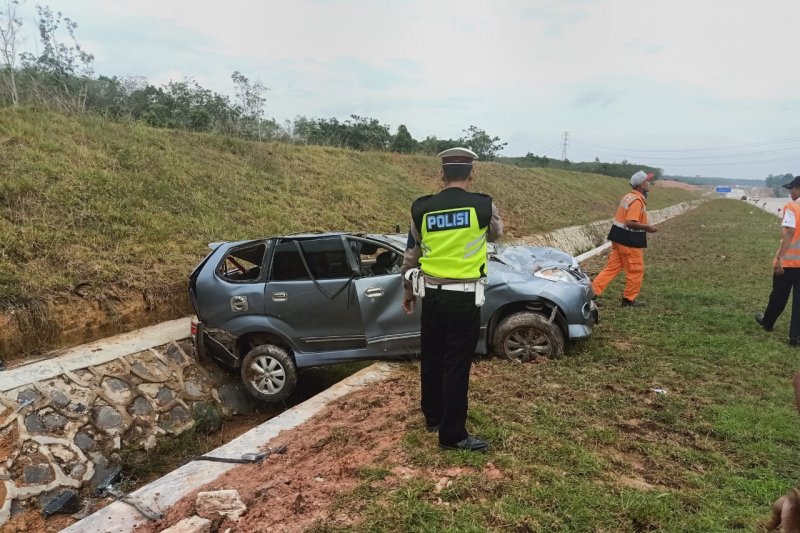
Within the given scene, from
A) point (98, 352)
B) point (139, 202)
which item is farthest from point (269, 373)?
point (139, 202)

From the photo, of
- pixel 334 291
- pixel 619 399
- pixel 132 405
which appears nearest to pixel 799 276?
pixel 619 399

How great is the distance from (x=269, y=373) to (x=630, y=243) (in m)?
5.05

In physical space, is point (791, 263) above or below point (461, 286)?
below

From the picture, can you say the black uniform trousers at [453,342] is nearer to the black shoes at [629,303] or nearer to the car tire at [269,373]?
the car tire at [269,373]

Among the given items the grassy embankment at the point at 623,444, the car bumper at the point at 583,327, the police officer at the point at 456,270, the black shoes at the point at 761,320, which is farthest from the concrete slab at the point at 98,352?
the black shoes at the point at 761,320

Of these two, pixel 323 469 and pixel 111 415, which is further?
pixel 111 415

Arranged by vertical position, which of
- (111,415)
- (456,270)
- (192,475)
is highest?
(456,270)

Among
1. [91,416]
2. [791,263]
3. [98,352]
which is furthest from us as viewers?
[791,263]

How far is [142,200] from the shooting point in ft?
29.3

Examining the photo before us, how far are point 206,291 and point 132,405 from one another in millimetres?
1330

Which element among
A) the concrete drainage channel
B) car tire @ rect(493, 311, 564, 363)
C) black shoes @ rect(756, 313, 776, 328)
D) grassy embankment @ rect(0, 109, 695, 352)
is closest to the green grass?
grassy embankment @ rect(0, 109, 695, 352)

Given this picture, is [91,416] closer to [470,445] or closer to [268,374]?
[268,374]

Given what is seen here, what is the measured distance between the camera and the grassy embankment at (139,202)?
6.59 m

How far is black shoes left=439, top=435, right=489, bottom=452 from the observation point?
10.8ft
